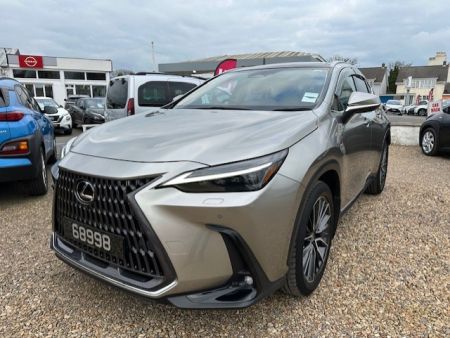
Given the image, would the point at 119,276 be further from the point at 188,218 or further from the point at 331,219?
the point at 331,219

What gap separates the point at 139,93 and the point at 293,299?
17.8 feet

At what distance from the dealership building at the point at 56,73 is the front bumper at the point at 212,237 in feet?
104

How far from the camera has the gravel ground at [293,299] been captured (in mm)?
2230

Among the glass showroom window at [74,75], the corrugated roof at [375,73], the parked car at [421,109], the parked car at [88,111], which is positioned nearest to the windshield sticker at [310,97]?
the parked car at [88,111]

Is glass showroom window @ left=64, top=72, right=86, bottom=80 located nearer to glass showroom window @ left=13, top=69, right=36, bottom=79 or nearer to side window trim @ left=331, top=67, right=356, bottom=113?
glass showroom window @ left=13, top=69, right=36, bottom=79

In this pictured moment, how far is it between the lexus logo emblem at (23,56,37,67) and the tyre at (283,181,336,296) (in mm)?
33482

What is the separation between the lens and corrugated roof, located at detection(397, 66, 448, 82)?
195 ft

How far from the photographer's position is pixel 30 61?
30.4 metres

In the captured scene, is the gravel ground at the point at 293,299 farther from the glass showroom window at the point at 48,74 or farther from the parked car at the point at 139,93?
the glass showroom window at the point at 48,74

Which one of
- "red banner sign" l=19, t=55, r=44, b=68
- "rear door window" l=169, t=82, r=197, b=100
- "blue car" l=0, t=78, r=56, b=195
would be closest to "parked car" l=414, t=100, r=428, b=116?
"rear door window" l=169, t=82, r=197, b=100

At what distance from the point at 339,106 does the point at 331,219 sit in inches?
36.5

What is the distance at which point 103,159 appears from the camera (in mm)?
2062

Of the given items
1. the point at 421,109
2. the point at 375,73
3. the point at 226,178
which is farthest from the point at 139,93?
the point at 375,73

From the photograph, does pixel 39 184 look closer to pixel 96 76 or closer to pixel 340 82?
pixel 340 82
